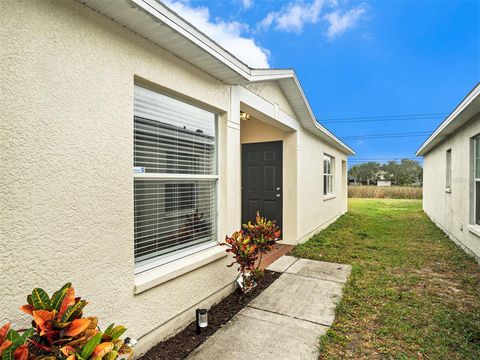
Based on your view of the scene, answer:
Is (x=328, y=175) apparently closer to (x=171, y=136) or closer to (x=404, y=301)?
(x=404, y=301)

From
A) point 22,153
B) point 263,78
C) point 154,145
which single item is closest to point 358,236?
point 263,78

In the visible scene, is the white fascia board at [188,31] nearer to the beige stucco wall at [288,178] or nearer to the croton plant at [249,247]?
the croton plant at [249,247]

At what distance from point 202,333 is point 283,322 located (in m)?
0.92

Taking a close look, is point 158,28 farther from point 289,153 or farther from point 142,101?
point 289,153

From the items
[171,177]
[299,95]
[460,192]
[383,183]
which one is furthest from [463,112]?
[383,183]

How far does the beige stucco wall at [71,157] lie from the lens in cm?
167

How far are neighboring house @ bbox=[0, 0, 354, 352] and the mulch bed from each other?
0.11m

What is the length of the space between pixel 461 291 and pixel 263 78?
4.38 meters

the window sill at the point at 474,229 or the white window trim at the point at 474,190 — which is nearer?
the window sill at the point at 474,229

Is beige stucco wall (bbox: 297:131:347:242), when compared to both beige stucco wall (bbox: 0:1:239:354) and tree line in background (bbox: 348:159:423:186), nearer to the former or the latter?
beige stucco wall (bbox: 0:1:239:354)

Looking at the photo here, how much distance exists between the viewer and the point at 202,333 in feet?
9.36

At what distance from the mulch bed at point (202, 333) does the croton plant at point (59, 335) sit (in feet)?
3.90

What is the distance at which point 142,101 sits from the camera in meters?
2.68

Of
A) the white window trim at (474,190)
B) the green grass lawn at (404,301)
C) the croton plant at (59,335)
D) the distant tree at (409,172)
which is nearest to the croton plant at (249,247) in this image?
the green grass lawn at (404,301)
